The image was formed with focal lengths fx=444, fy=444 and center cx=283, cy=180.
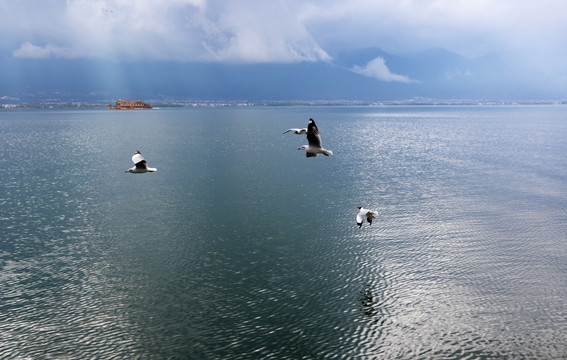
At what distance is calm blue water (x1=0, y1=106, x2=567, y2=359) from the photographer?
1319 inches

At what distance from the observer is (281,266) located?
4469cm

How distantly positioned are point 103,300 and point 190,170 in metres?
56.4

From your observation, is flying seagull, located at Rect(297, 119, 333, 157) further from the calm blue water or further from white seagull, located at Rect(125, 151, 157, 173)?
white seagull, located at Rect(125, 151, 157, 173)

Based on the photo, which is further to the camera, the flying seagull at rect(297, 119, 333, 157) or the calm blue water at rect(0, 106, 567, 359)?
the calm blue water at rect(0, 106, 567, 359)

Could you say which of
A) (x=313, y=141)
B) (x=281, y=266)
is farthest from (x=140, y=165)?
(x=313, y=141)

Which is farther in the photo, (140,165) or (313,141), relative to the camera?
(140,165)

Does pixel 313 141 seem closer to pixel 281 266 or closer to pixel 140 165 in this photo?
pixel 281 266

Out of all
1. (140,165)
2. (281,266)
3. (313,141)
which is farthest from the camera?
(281,266)

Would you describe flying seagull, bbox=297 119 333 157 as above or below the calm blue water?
above

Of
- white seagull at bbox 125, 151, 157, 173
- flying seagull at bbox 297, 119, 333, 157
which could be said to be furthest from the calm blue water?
flying seagull at bbox 297, 119, 333, 157

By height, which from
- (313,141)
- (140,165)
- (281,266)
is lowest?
(281,266)

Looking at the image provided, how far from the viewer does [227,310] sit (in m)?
36.9

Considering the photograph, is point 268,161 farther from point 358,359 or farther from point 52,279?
point 358,359

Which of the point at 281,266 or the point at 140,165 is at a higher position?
the point at 140,165
